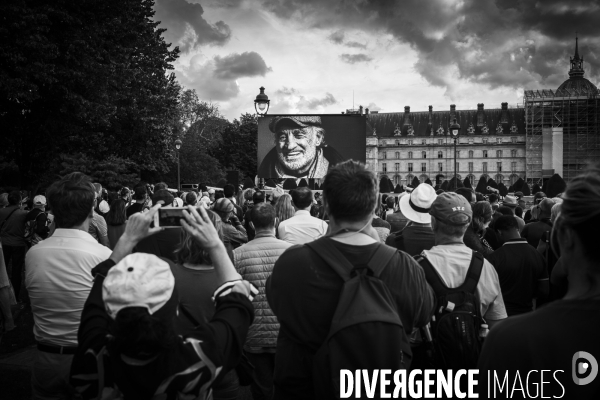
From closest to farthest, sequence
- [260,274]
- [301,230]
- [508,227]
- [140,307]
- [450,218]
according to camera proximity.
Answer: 1. [140,307]
2. [450,218]
3. [260,274]
4. [508,227]
5. [301,230]

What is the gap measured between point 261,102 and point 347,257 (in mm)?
15552

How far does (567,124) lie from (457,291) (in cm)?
7950

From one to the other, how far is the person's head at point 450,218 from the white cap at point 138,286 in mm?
2184

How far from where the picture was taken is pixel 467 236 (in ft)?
16.3

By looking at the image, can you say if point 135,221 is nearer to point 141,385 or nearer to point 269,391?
point 141,385

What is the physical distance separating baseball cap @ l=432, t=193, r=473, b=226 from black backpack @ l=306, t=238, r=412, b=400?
4.56 feet

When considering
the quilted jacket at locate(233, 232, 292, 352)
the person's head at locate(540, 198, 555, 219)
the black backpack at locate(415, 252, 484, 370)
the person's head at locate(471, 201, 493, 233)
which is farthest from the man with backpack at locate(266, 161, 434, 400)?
the person's head at locate(540, 198, 555, 219)

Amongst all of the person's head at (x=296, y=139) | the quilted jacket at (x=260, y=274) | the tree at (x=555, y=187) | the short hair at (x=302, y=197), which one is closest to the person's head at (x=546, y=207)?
the short hair at (x=302, y=197)

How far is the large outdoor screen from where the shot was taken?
26938 millimetres

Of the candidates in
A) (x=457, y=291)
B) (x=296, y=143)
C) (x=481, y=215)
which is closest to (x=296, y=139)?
(x=296, y=143)

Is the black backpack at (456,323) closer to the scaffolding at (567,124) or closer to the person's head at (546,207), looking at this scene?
the person's head at (546,207)

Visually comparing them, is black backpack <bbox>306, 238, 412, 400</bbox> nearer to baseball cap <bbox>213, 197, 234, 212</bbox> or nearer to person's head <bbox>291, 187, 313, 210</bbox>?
person's head <bbox>291, 187, 313, 210</bbox>

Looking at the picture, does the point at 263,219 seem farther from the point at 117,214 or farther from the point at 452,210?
the point at 117,214

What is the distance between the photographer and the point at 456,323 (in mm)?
3102
